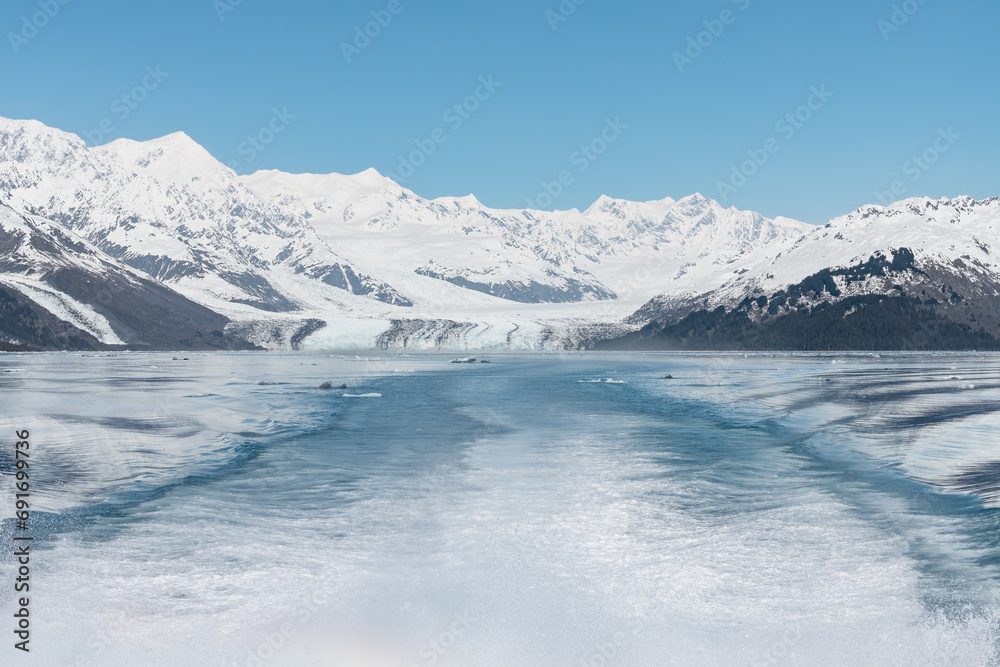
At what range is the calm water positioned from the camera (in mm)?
17016

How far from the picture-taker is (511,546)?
78.7 feet

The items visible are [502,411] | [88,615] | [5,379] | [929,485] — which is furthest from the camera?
[5,379]

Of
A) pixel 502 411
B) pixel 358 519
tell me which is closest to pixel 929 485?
pixel 358 519

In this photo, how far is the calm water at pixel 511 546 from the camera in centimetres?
1702

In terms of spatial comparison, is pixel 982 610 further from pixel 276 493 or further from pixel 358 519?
pixel 276 493

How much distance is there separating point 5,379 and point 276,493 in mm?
90303

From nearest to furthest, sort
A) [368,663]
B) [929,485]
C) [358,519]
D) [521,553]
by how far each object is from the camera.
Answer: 1. [368,663]
2. [521,553]
3. [358,519]
4. [929,485]

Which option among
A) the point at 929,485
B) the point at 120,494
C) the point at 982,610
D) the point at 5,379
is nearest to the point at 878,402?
the point at 929,485

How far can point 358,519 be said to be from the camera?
27.2 meters

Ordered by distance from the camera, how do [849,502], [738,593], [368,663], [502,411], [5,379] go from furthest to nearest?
[5,379], [502,411], [849,502], [738,593], [368,663]

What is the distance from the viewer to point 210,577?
2042 cm

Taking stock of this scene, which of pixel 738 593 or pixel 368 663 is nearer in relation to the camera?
pixel 368 663

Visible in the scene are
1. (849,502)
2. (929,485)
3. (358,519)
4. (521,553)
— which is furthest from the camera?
(929,485)

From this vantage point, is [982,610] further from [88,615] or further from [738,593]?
[88,615]
